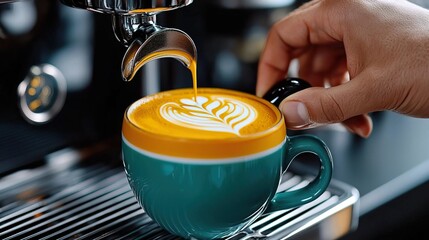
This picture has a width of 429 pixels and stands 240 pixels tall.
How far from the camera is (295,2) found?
2.61 ft

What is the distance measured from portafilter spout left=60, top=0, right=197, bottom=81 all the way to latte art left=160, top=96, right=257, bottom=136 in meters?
0.04

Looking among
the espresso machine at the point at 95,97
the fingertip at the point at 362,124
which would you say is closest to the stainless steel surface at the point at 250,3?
the espresso machine at the point at 95,97

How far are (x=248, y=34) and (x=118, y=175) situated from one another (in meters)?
0.23

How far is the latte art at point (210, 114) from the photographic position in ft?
1.67

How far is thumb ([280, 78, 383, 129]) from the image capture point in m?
0.55

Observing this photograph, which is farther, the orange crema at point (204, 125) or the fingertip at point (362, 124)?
the fingertip at point (362, 124)

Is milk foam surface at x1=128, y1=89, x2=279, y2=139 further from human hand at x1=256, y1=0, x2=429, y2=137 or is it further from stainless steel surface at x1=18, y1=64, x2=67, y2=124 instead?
stainless steel surface at x1=18, y1=64, x2=67, y2=124

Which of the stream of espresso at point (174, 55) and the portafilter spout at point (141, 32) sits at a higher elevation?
the portafilter spout at point (141, 32)

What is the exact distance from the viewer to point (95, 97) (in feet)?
2.31

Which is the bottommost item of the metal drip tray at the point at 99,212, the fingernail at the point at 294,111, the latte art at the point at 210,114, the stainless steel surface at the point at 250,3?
the metal drip tray at the point at 99,212

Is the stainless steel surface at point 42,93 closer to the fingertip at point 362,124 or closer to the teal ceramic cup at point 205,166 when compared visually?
the teal ceramic cup at point 205,166

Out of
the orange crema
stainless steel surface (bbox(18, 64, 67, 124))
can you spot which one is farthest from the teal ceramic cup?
stainless steel surface (bbox(18, 64, 67, 124))

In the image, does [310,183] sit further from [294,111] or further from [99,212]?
[99,212]

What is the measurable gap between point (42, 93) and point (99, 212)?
0.46ft
